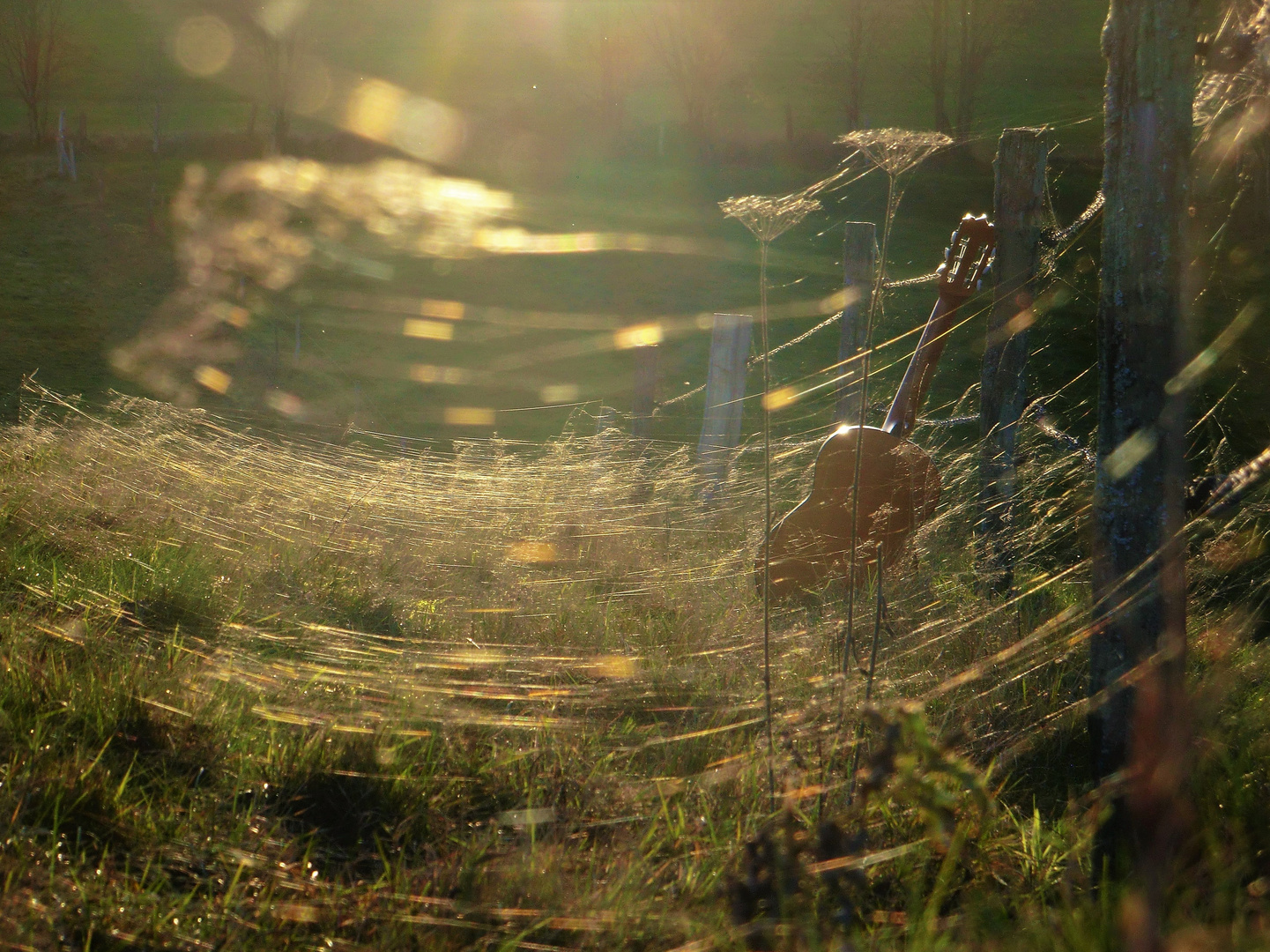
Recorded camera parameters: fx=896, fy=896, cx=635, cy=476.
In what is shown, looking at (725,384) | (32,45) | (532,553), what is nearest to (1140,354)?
(532,553)

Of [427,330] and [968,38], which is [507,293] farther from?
[968,38]

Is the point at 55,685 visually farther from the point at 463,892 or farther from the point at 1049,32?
the point at 1049,32

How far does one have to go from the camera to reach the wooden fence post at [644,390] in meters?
6.98

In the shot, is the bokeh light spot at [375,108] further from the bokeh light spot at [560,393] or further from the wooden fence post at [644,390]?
the wooden fence post at [644,390]

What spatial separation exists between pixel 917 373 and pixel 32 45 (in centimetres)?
2875

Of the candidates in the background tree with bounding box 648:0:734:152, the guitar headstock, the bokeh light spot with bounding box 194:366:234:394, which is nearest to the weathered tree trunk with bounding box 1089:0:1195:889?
the guitar headstock

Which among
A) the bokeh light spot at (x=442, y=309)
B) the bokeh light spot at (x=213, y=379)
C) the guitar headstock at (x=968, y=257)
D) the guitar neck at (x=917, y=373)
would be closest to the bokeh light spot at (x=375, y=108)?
the bokeh light spot at (x=442, y=309)

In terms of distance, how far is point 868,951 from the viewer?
170 cm

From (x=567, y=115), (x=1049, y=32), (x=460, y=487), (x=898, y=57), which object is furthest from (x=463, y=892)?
(x=1049, y=32)

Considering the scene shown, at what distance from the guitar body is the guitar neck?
0.21 m

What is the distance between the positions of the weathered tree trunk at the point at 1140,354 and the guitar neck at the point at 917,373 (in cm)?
167

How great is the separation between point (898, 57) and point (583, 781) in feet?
121

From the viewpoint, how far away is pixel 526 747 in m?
2.45

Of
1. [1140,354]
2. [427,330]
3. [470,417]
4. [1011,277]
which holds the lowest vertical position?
[1140,354]
